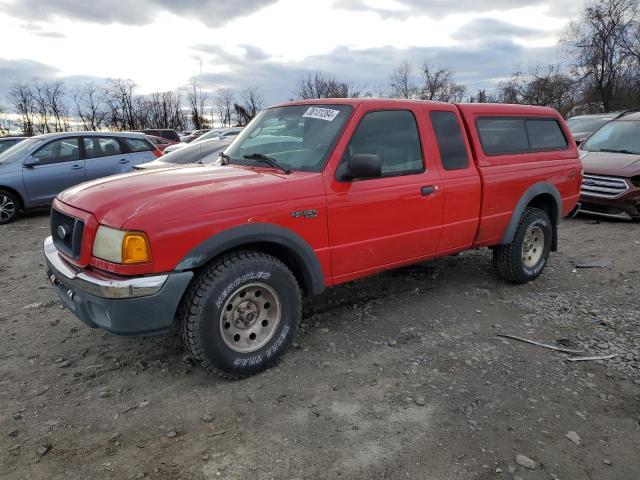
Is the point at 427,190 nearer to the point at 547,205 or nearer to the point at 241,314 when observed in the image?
the point at 241,314

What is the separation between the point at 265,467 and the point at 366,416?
2.36 feet

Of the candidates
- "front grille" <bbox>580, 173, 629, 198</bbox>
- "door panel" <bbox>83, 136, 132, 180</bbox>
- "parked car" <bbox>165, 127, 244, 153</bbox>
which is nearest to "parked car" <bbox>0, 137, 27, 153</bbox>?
"door panel" <bbox>83, 136, 132, 180</bbox>

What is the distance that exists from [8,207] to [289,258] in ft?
27.1

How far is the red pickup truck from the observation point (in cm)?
286

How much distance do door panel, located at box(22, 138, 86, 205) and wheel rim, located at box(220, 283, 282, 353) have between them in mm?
7896

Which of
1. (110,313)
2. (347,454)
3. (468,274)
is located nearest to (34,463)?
(110,313)

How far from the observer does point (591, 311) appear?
14.7 ft

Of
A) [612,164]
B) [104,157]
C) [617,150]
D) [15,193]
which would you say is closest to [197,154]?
[104,157]

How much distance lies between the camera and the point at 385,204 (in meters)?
3.76

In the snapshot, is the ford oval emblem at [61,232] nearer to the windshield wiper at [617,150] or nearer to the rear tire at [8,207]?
the rear tire at [8,207]

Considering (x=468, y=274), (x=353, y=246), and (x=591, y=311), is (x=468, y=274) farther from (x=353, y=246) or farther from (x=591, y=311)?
(x=353, y=246)

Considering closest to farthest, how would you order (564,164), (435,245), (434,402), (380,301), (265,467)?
1. (265,467)
2. (434,402)
3. (435,245)
4. (380,301)
5. (564,164)

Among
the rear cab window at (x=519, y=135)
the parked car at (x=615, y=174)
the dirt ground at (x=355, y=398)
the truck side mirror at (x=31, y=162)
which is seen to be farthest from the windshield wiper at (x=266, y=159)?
the truck side mirror at (x=31, y=162)

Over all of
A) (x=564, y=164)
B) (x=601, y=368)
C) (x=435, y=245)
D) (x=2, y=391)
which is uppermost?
(x=564, y=164)
